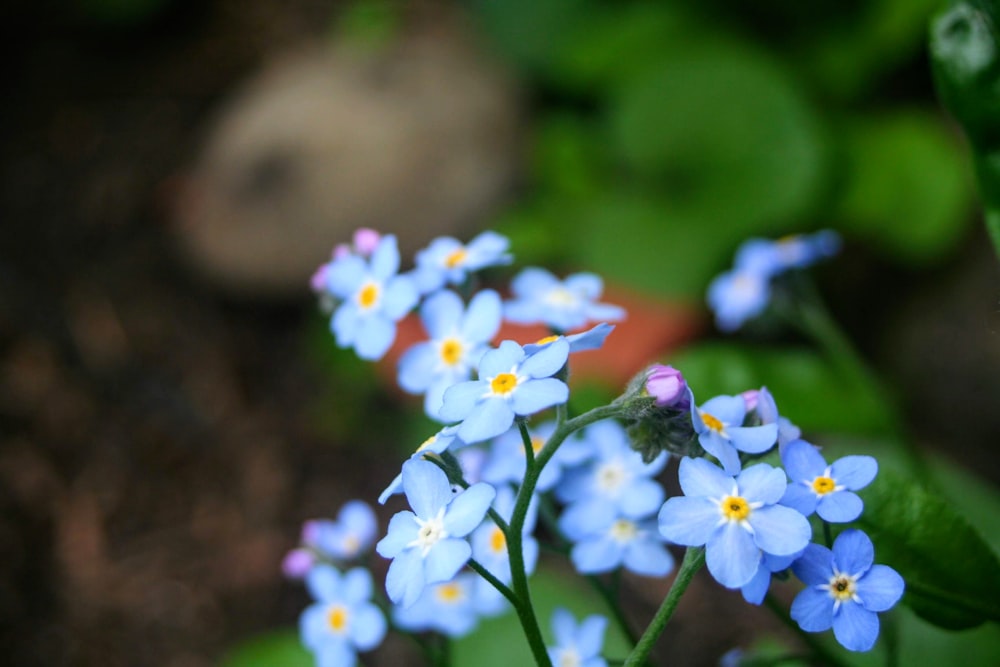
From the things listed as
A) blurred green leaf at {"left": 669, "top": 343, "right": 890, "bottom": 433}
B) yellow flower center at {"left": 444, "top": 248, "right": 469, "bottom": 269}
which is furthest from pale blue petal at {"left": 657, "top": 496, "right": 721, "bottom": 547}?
blurred green leaf at {"left": 669, "top": 343, "right": 890, "bottom": 433}

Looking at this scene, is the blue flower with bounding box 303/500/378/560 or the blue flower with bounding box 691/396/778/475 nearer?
the blue flower with bounding box 691/396/778/475

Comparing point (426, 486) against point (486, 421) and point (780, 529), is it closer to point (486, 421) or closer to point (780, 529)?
point (486, 421)

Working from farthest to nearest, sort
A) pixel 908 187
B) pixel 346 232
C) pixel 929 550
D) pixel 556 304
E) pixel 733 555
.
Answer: pixel 346 232 < pixel 908 187 < pixel 556 304 < pixel 929 550 < pixel 733 555

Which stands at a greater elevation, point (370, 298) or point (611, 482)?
point (370, 298)

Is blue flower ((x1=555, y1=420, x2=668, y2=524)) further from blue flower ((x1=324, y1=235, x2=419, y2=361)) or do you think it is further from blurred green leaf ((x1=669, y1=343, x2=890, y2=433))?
blurred green leaf ((x1=669, y1=343, x2=890, y2=433))

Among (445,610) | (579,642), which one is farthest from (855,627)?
(445,610)

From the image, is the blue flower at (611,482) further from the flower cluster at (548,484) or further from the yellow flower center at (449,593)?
the yellow flower center at (449,593)

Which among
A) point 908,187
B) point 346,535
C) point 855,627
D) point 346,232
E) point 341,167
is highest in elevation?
point 341,167

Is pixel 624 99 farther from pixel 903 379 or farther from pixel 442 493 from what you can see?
pixel 442 493
